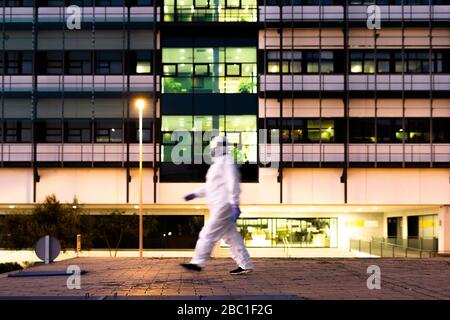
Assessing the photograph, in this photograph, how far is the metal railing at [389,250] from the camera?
40.6 metres

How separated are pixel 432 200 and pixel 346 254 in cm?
748

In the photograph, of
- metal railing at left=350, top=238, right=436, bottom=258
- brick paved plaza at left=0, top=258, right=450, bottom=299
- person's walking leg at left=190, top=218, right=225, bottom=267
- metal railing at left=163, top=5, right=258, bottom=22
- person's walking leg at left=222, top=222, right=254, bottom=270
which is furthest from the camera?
metal railing at left=163, top=5, right=258, bottom=22

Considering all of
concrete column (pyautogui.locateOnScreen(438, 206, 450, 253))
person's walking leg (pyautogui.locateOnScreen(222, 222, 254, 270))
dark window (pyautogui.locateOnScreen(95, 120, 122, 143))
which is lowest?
concrete column (pyautogui.locateOnScreen(438, 206, 450, 253))

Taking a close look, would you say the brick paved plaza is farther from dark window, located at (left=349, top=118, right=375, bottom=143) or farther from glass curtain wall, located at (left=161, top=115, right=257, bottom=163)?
dark window, located at (left=349, top=118, right=375, bottom=143)

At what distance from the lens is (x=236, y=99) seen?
43.0 m

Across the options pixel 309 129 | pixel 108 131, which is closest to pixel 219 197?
pixel 309 129

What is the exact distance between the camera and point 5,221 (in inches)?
1657

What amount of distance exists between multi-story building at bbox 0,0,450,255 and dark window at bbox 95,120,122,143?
0.23 ft

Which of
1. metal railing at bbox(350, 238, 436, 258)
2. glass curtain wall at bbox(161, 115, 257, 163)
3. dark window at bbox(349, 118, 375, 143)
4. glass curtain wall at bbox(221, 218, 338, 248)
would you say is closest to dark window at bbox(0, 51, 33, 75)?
glass curtain wall at bbox(161, 115, 257, 163)

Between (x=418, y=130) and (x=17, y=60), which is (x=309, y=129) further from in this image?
(x=17, y=60)

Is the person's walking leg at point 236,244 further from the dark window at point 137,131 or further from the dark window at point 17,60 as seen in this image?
the dark window at point 17,60

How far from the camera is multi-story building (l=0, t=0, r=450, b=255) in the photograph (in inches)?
1667

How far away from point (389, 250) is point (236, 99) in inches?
486
